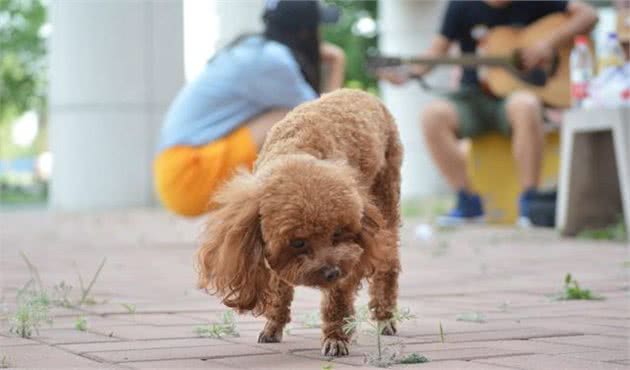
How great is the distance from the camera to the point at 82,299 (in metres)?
4.66

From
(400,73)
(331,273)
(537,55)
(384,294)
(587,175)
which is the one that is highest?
(537,55)

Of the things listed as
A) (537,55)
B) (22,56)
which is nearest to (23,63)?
(22,56)

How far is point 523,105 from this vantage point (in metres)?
9.06

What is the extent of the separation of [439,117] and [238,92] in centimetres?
242

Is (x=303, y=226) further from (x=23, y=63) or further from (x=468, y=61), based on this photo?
(x=23, y=63)

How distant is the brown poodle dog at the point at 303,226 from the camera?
129 inches

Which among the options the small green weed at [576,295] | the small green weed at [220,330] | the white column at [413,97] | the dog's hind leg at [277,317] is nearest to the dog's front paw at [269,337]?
the dog's hind leg at [277,317]

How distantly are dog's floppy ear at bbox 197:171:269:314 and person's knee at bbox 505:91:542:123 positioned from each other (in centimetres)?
579

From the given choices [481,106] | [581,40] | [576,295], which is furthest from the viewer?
[481,106]

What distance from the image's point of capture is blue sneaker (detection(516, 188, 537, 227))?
900 centimetres

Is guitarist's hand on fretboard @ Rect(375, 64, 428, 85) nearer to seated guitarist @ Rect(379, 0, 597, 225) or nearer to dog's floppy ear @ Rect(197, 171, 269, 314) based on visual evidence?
seated guitarist @ Rect(379, 0, 597, 225)

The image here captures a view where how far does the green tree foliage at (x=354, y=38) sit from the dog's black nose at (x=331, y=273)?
18.9m

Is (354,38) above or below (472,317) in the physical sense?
above

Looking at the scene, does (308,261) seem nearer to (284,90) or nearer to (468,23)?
(284,90)
